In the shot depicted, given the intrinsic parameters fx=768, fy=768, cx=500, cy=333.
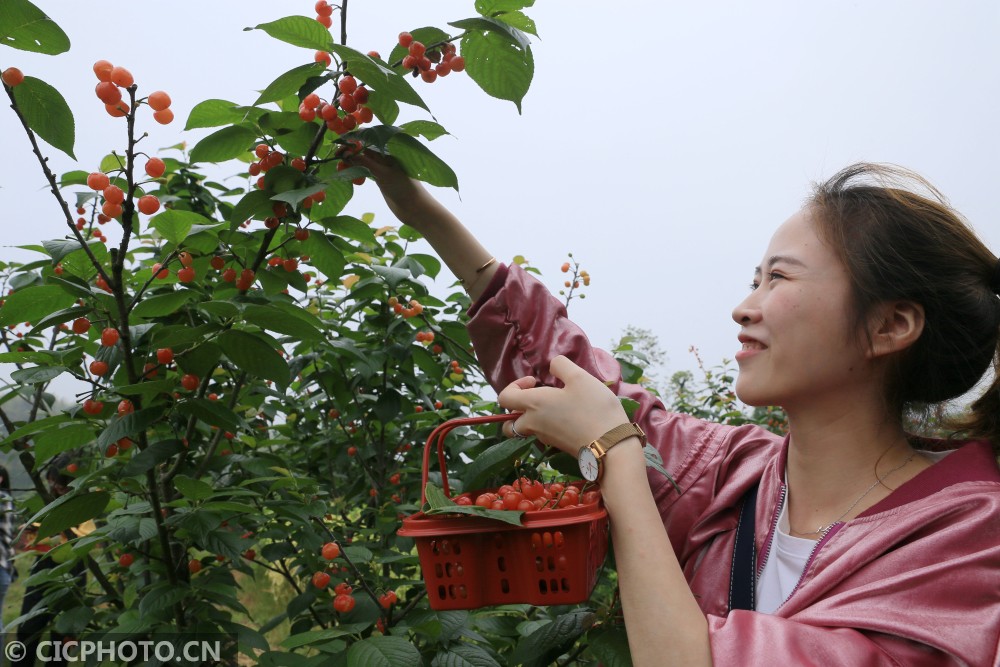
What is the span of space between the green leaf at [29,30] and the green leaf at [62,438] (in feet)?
2.37

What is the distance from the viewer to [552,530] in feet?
3.25

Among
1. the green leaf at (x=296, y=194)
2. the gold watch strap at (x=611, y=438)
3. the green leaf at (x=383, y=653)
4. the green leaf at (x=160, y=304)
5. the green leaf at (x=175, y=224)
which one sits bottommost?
the green leaf at (x=383, y=653)

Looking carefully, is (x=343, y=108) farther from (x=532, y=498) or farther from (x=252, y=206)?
(x=532, y=498)

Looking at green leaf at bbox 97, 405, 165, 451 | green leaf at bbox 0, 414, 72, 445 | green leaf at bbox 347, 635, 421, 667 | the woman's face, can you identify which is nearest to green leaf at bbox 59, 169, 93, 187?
green leaf at bbox 0, 414, 72, 445

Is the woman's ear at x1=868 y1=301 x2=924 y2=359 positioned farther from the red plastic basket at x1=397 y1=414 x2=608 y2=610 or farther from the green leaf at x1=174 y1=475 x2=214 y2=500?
the green leaf at x1=174 y1=475 x2=214 y2=500

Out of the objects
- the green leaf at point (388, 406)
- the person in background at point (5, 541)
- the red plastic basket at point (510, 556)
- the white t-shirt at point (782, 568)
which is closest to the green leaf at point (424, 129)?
the red plastic basket at point (510, 556)

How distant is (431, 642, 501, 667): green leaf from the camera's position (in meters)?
1.48

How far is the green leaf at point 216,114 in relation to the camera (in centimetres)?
141

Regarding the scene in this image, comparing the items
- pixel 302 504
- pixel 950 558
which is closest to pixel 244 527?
pixel 302 504

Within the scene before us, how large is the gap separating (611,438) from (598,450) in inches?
1.1

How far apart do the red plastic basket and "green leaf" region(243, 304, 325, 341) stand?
0.48 m

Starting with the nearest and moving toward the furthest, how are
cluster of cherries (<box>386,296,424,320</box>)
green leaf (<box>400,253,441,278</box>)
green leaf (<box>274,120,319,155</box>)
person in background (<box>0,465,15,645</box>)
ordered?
green leaf (<box>274,120,319,155</box>) → cluster of cherries (<box>386,296,424,320</box>) → green leaf (<box>400,253,441,278</box>) → person in background (<box>0,465,15,645</box>)

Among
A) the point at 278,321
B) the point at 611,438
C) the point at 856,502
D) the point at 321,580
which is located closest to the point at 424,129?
the point at 278,321

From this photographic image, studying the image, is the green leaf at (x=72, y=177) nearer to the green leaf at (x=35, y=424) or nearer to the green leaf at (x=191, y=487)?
the green leaf at (x=35, y=424)
